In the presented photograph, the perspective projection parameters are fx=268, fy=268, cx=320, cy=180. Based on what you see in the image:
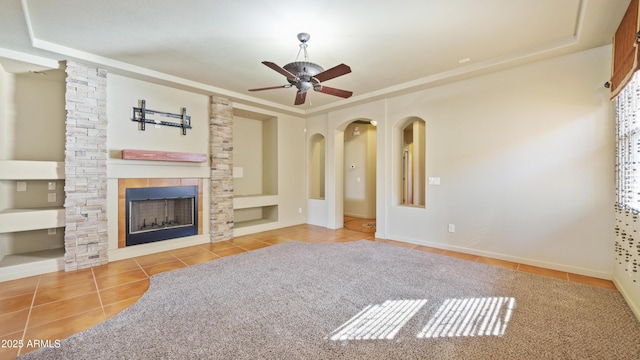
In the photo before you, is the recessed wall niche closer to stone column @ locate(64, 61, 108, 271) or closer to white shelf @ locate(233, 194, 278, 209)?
white shelf @ locate(233, 194, 278, 209)

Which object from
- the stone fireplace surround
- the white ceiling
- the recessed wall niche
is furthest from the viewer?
the recessed wall niche

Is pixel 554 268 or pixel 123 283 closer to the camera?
pixel 123 283

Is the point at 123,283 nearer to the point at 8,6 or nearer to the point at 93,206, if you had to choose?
the point at 93,206

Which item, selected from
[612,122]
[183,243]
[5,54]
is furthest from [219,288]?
[612,122]

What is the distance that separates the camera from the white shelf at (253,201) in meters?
5.72

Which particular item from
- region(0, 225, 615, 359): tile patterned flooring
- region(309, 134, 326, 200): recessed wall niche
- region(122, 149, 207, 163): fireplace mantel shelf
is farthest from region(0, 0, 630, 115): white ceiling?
region(309, 134, 326, 200): recessed wall niche

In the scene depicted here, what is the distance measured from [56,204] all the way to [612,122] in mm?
7601

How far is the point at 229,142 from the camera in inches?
212

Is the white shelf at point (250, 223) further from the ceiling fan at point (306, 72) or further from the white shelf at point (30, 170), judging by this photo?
the ceiling fan at point (306, 72)

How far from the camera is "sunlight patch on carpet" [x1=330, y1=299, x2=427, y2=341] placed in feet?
6.83

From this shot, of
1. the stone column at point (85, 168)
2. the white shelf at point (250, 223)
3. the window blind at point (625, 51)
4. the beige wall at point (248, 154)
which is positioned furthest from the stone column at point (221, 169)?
the window blind at point (625, 51)

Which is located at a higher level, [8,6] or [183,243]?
[8,6]

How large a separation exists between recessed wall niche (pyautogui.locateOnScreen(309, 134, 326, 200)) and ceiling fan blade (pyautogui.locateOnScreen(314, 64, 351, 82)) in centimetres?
395

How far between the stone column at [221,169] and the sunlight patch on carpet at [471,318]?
162 inches
